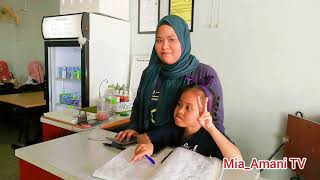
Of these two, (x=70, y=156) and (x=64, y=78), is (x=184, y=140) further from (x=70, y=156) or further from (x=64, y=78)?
(x=64, y=78)

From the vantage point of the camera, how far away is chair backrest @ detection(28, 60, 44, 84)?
13.4 ft

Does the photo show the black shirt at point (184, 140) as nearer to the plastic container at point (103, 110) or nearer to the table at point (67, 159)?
the table at point (67, 159)

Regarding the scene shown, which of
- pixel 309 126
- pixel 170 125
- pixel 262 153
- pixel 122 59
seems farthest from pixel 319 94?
→ pixel 122 59

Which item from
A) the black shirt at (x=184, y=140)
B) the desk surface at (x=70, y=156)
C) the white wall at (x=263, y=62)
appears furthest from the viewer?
the white wall at (x=263, y=62)

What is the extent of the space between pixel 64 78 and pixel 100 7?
0.91 m

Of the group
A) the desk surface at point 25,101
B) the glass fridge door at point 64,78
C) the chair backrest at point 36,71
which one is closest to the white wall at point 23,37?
the chair backrest at point 36,71

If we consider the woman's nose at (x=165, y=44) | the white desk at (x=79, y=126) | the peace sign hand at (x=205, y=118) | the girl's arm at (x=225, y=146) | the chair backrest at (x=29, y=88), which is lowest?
the white desk at (x=79, y=126)

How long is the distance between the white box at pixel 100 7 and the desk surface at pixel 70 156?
148 cm

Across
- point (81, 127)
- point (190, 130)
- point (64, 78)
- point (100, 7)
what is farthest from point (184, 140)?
point (64, 78)

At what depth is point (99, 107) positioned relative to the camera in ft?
6.47

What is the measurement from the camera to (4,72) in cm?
440

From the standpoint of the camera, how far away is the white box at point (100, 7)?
92.7 inches

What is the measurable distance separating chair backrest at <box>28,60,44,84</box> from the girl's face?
3.72m

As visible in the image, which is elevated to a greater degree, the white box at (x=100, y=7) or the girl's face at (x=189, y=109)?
the white box at (x=100, y=7)
